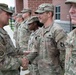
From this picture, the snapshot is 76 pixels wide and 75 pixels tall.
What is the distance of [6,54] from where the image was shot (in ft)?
11.7

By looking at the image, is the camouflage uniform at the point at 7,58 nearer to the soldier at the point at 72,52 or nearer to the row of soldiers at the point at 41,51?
the row of soldiers at the point at 41,51

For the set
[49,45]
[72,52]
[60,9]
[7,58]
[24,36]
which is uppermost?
[60,9]

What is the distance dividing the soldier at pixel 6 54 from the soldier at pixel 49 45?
40 centimetres

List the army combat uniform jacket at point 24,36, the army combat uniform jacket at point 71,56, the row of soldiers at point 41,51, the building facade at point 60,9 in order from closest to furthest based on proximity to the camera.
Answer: the army combat uniform jacket at point 71,56, the row of soldiers at point 41,51, the army combat uniform jacket at point 24,36, the building facade at point 60,9

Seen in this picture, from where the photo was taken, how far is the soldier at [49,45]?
12.5ft

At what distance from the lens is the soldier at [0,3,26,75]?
11.4 ft

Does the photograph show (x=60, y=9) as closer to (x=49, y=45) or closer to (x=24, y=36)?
(x=24, y=36)

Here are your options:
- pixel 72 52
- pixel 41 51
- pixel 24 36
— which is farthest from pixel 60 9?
pixel 72 52

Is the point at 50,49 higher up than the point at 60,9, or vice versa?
the point at 60,9

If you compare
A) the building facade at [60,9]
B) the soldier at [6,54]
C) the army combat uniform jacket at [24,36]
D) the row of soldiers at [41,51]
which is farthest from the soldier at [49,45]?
the building facade at [60,9]

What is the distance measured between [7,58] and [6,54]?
0.23 ft

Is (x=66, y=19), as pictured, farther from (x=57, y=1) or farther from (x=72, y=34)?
(x=72, y=34)

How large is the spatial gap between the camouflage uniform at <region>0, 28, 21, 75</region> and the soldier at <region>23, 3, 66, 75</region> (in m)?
0.45

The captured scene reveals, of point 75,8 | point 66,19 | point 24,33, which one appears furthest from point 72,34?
point 66,19
